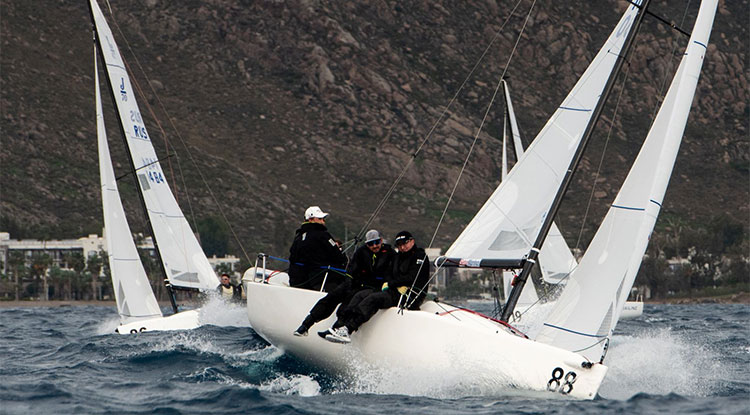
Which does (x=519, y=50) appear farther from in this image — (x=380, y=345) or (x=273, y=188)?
(x=380, y=345)

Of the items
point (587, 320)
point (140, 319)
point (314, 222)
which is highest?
point (314, 222)

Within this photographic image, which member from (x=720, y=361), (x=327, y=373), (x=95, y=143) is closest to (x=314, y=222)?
(x=327, y=373)

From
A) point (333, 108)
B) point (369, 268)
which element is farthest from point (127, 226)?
point (333, 108)

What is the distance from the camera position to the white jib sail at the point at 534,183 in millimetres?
14094

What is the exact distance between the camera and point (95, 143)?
311 ft

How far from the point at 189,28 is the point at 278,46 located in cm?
1008

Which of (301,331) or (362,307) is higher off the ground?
(362,307)

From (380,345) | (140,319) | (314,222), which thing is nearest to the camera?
(380,345)

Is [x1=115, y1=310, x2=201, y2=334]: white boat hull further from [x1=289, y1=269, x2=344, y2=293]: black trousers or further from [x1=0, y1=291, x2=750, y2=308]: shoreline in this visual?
[x1=0, y1=291, x2=750, y2=308]: shoreline

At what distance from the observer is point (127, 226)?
23.2 metres

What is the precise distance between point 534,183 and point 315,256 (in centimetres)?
299

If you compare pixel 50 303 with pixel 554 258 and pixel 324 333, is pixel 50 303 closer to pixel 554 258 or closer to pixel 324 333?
pixel 554 258

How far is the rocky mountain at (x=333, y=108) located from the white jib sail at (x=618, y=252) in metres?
76.7

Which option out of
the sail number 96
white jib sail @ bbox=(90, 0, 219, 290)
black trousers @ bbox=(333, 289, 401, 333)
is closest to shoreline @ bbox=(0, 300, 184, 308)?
white jib sail @ bbox=(90, 0, 219, 290)
